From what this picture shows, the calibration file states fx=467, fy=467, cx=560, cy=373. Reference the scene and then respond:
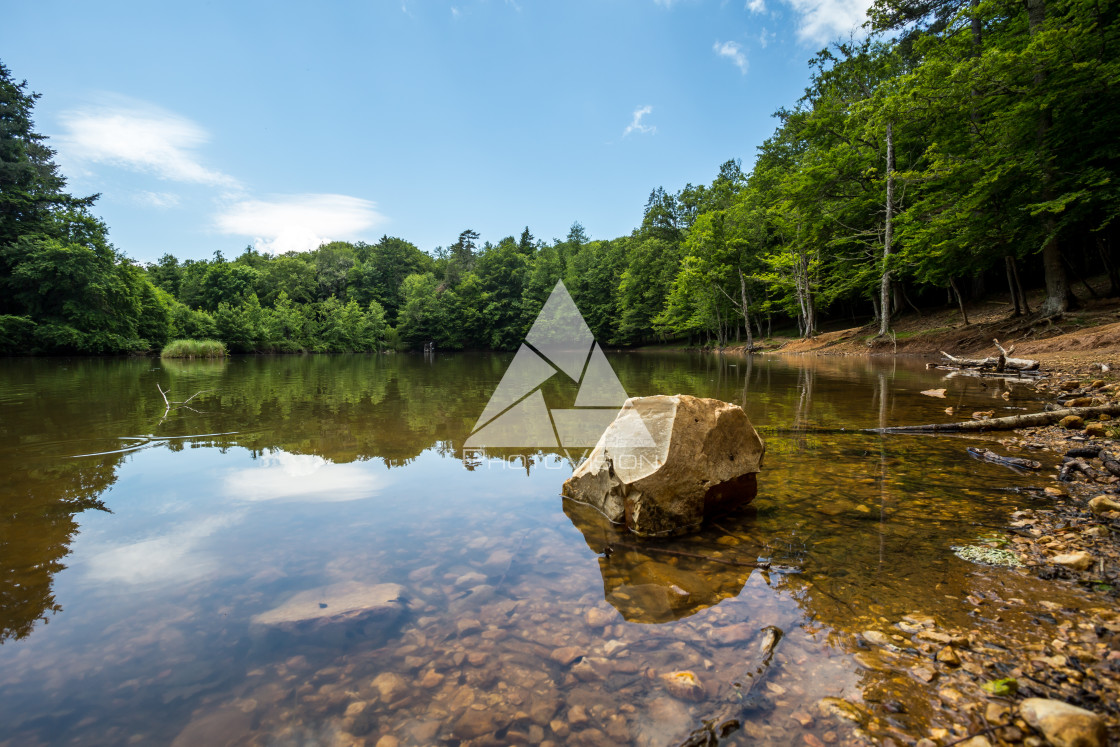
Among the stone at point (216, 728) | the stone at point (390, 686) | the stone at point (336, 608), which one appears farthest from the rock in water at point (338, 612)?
the stone at point (216, 728)

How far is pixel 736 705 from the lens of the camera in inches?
75.0

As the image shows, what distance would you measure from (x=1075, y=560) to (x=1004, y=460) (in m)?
2.65

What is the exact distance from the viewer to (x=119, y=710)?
1932 millimetres

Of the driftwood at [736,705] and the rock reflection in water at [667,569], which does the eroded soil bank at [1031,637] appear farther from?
the rock reflection in water at [667,569]

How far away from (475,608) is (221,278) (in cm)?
7282

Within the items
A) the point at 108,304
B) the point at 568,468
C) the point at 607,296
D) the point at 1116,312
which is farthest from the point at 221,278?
the point at 1116,312

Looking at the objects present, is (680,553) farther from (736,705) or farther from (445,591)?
(445,591)

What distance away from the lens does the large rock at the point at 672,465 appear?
12.0 feet

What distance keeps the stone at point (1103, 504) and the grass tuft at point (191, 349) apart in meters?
48.9

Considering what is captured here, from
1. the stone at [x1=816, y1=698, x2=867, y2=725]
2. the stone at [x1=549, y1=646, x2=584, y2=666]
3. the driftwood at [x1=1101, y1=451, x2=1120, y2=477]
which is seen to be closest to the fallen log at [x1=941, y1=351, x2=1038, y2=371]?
the driftwood at [x1=1101, y1=451, x2=1120, y2=477]

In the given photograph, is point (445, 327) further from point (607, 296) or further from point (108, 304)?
point (108, 304)

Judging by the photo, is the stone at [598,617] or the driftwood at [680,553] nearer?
the stone at [598,617]

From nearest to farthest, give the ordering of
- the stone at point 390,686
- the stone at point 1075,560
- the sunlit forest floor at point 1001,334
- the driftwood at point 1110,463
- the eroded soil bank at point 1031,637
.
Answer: the eroded soil bank at point 1031,637 → the stone at point 390,686 → the stone at point 1075,560 → the driftwood at point 1110,463 → the sunlit forest floor at point 1001,334

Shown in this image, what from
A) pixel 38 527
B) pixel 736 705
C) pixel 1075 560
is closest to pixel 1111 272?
pixel 1075 560
